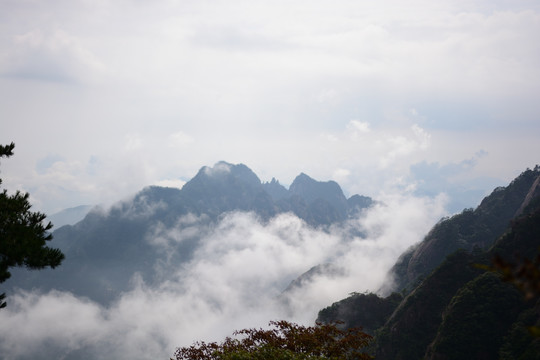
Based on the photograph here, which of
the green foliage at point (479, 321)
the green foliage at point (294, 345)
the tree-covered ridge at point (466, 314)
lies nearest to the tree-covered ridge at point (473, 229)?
the tree-covered ridge at point (466, 314)

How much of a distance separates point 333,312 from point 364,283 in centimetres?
11367

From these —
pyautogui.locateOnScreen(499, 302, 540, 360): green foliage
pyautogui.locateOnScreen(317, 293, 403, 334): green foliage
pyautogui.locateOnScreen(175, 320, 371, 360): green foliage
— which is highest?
pyautogui.locateOnScreen(175, 320, 371, 360): green foliage

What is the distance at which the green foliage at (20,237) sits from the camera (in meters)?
17.6

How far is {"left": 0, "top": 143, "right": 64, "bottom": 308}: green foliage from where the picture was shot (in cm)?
1764

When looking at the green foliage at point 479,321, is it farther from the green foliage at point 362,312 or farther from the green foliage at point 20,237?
the green foliage at point 20,237

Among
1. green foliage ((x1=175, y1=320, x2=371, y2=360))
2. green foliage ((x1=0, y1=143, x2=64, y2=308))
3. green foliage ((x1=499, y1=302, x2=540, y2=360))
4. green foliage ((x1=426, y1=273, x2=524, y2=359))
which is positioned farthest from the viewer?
green foliage ((x1=426, y1=273, x2=524, y2=359))

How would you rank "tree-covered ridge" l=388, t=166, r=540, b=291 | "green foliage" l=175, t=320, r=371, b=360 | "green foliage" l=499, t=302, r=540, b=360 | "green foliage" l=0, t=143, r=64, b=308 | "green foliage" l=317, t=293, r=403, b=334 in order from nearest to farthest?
"green foliage" l=0, t=143, r=64, b=308 < "green foliage" l=175, t=320, r=371, b=360 < "green foliage" l=499, t=302, r=540, b=360 < "green foliage" l=317, t=293, r=403, b=334 < "tree-covered ridge" l=388, t=166, r=540, b=291

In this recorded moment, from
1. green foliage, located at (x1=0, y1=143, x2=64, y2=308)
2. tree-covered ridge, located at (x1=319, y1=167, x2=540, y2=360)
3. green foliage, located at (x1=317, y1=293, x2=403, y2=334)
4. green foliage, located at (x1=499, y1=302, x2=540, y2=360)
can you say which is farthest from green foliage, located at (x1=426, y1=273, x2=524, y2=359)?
green foliage, located at (x1=0, y1=143, x2=64, y2=308)

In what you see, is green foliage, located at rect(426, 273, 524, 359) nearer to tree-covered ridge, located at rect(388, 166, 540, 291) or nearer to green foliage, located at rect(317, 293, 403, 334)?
green foliage, located at rect(317, 293, 403, 334)

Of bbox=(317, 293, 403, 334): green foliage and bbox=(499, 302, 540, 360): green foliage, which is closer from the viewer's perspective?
bbox=(499, 302, 540, 360): green foliage

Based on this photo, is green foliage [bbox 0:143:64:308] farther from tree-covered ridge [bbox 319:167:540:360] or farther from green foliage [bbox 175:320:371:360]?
tree-covered ridge [bbox 319:167:540:360]

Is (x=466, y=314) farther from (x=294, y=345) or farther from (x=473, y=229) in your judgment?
(x=473, y=229)

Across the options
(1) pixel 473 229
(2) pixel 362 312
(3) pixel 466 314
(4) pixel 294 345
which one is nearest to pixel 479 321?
(3) pixel 466 314

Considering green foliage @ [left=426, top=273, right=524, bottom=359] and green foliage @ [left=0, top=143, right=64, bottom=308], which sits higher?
green foliage @ [left=0, top=143, right=64, bottom=308]
